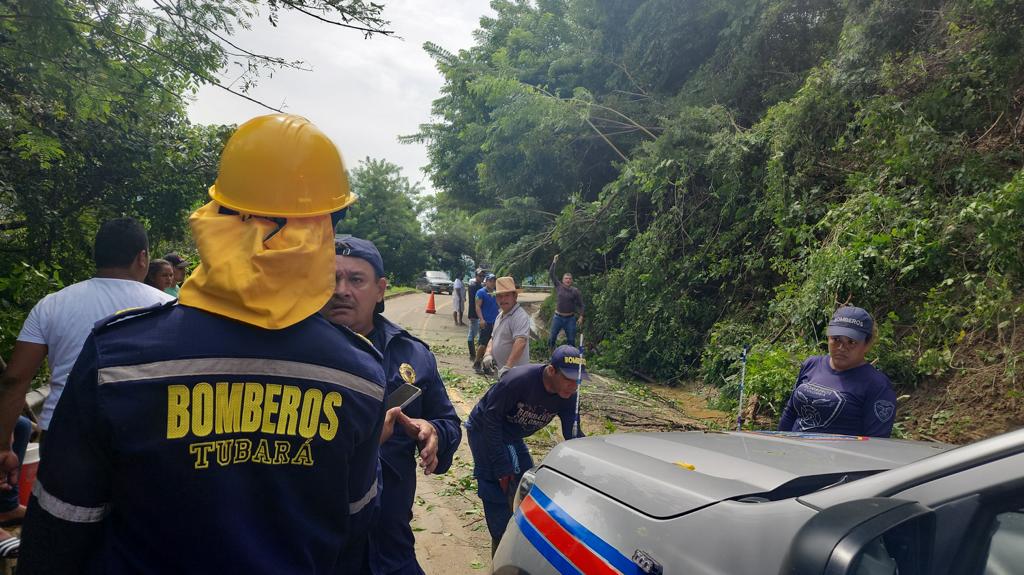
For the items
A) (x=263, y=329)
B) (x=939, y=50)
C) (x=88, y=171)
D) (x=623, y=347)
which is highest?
(x=939, y=50)

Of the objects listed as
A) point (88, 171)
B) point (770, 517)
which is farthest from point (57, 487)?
point (88, 171)

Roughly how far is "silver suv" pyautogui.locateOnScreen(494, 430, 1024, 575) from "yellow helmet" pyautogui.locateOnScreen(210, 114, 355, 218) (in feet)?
4.15

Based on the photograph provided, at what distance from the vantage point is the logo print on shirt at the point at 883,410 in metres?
3.58

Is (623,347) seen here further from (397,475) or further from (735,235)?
(397,475)

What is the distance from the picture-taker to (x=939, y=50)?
26.4ft

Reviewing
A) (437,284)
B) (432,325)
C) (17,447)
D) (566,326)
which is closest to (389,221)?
(437,284)

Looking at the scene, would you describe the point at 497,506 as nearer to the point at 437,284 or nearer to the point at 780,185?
the point at 780,185

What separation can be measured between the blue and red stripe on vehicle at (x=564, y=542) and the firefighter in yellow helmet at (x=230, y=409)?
833 mm

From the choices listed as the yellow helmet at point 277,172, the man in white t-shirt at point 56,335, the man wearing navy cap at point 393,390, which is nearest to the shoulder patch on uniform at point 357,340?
the yellow helmet at point 277,172

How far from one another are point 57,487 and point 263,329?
0.47 metres

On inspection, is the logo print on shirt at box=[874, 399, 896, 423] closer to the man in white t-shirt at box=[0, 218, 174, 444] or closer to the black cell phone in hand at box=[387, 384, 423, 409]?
the black cell phone in hand at box=[387, 384, 423, 409]

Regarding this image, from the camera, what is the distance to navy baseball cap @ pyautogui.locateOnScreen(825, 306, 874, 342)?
3691 mm

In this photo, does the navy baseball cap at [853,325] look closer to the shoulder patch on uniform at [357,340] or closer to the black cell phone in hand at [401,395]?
the black cell phone in hand at [401,395]

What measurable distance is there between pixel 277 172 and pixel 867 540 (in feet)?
4.70
